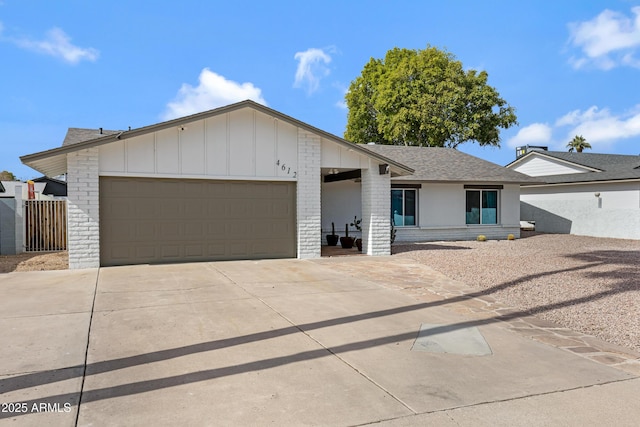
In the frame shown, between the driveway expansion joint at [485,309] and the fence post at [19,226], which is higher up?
the fence post at [19,226]

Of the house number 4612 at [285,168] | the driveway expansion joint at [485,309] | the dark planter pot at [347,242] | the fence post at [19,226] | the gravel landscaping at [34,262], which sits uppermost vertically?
the house number 4612 at [285,168]

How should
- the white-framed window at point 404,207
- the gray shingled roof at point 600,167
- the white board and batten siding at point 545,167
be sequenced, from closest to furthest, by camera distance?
the white-framed window at point 404,207 < the gray shingled roof at point 600,167 < the white board and batten siding at point 545,167

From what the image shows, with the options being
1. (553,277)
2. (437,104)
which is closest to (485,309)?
(553,277)

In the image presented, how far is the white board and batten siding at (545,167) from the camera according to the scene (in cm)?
2661

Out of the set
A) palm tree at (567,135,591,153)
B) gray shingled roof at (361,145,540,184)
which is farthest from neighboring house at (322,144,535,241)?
palm tree at (567,135,591,153)

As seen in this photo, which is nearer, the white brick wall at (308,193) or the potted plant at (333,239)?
the white brick wall at (308,193)

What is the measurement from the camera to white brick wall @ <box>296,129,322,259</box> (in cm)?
1304

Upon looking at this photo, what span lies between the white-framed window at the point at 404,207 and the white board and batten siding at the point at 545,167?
1274 centimetres

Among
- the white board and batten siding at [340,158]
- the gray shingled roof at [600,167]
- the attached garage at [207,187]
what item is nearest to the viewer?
the attached garage at [207,187]

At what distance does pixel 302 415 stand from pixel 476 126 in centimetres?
3182

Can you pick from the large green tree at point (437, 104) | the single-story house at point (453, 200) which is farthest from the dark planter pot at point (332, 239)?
the large green tree at point (437, 104)

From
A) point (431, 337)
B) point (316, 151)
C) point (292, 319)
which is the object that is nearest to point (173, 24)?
point (316, 151)

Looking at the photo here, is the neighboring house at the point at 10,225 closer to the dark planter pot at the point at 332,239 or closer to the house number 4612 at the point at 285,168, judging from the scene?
the house number 4612 at the point at 285,168

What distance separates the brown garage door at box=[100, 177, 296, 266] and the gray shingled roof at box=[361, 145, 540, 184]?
722cm
